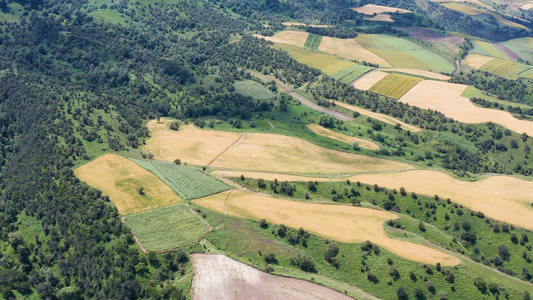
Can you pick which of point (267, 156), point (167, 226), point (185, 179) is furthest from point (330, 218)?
point (267, 156)

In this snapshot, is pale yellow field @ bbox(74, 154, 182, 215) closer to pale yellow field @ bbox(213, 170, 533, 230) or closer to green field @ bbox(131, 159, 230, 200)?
green field @ bbox(131, 159, 230, 200)

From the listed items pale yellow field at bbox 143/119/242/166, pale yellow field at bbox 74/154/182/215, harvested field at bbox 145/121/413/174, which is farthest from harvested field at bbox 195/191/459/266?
pale yellow field at bbox 143/119/242/166

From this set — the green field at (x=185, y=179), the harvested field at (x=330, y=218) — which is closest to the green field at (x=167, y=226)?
the harvested field at (x=330, y=218)

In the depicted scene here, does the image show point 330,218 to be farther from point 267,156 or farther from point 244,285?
point 267,156

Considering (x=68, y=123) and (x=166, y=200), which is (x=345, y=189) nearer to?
(x=166, y=200)

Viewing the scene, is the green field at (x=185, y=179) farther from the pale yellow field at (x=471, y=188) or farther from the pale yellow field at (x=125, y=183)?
the pale yellow field at (x=471, y=188)

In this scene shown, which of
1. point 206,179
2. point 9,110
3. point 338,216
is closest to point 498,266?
point 338,216
